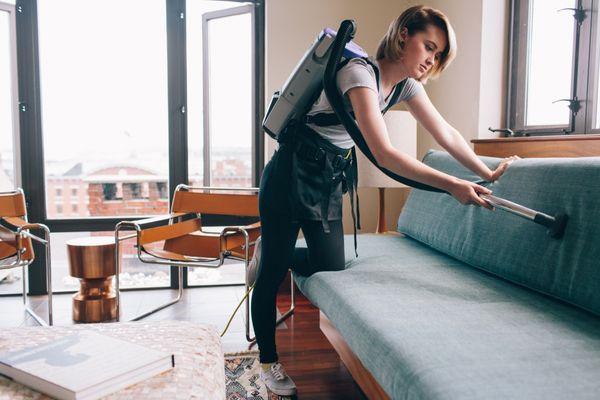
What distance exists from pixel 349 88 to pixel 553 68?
1532 mm

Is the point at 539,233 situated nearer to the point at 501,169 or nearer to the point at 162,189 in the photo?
the point at 501,169

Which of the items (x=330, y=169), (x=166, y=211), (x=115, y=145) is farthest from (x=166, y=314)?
(x=330, y=169)

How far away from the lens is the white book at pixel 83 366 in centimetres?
90

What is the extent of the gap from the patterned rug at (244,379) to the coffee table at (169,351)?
591 mm

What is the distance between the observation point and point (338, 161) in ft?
5.69

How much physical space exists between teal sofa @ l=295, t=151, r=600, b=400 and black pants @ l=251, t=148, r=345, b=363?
0.31 ft

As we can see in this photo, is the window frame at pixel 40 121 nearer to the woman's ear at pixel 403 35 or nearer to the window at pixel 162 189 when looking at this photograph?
the window at pixel 162 189

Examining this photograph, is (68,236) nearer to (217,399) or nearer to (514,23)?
(217,399)

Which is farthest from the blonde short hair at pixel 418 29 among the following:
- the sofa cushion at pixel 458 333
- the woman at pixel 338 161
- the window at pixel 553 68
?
the window at pixel 553 68

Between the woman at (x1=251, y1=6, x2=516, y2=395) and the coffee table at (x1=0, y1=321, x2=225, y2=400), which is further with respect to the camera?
the woman at (x1=251, y1=6, x2=516, y2=395)

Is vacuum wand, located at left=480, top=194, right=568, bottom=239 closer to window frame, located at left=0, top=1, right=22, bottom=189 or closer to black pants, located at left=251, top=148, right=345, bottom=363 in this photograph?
black pants, located at left=251, top=148, right=345, bottom=363

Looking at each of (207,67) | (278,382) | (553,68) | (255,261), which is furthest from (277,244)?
(207,67)

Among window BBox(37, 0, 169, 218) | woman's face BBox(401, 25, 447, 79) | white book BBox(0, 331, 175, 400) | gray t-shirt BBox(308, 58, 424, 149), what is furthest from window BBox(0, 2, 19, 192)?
woman's face BBox(401, 25, 447, 79)

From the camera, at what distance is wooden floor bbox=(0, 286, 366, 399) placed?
1.97 meters
